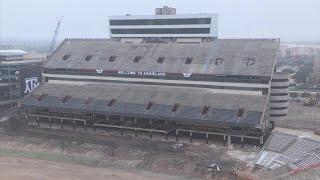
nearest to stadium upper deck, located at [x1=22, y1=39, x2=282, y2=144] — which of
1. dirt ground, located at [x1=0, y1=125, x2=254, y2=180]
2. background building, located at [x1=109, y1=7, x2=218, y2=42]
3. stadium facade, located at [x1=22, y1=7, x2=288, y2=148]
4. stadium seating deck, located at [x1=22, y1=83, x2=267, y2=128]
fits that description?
stadium facade, located at [x1=22, y1=7, x2=288, y2=148]

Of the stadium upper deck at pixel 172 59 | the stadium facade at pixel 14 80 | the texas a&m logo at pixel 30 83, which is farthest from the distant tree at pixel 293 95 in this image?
the texas a&m logo at pixel 30 83

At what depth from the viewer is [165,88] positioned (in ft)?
306

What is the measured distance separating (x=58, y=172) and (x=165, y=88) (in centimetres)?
3072

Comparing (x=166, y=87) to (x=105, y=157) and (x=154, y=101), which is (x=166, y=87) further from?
(x=105, y=157)

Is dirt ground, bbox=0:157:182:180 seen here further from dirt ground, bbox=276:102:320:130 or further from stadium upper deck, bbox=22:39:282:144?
dirt ground, bbox=276:102:320:130

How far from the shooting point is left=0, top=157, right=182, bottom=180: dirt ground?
67812mm

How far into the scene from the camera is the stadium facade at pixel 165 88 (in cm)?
8256

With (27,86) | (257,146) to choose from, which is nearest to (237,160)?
(257,146)

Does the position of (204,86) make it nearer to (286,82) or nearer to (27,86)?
(286,82)

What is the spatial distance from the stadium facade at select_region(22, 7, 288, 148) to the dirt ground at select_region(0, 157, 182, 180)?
16.8m

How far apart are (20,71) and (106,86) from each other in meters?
25.1

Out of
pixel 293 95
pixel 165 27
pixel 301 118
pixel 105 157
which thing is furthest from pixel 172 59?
pixel 293 95

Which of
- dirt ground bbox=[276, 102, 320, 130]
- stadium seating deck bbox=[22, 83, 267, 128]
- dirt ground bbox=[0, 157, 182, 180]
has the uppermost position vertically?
stadium seating deck bbox=[22, 83, 267, 128]

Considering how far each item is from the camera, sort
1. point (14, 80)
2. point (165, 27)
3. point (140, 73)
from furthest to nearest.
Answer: point (14, 80) → point (165, 27) → point (140, 73)
